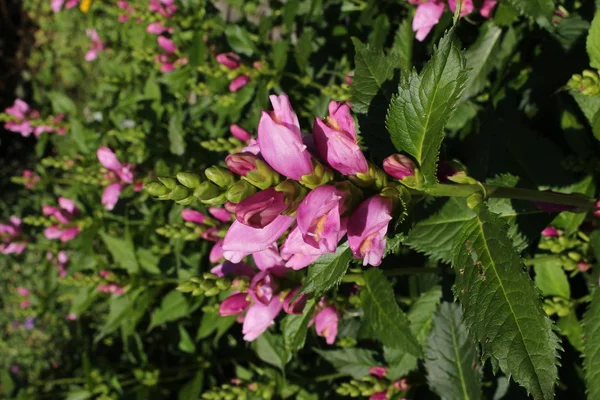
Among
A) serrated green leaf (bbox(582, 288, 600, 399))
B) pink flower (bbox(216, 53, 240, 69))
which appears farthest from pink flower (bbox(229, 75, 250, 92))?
serrated green leaf (bbox(582, 288, 600, 399))

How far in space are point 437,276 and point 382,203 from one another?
107 cm

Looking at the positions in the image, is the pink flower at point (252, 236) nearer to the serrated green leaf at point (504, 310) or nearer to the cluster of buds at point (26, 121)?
the serrated green leaf at point (504, 310)

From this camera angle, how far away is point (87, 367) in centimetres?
285

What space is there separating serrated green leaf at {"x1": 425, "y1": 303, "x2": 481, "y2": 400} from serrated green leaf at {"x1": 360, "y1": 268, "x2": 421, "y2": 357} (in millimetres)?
256

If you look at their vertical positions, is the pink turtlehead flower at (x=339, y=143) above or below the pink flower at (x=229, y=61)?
above

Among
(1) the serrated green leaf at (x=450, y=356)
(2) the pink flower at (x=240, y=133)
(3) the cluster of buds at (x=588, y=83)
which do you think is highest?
(3) the cluster of buds at (x=588, y=83)

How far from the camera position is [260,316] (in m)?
1.59

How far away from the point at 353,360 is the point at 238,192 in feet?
4.75

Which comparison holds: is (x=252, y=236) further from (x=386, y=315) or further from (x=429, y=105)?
(x=386, y=315)

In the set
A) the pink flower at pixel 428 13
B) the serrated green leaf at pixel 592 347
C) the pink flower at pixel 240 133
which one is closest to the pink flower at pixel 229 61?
the pink flower at pixel 240 133

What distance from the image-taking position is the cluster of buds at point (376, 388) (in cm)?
196

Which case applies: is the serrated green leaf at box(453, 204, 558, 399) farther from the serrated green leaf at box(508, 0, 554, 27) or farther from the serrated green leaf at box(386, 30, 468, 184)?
the serrated green leaf at box(508, 0, 554, 27)

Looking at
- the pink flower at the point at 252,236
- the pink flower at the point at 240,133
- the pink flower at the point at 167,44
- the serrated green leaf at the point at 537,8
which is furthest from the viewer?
the pink flower at the point at 167,44

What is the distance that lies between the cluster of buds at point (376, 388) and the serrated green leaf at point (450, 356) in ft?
0.63
